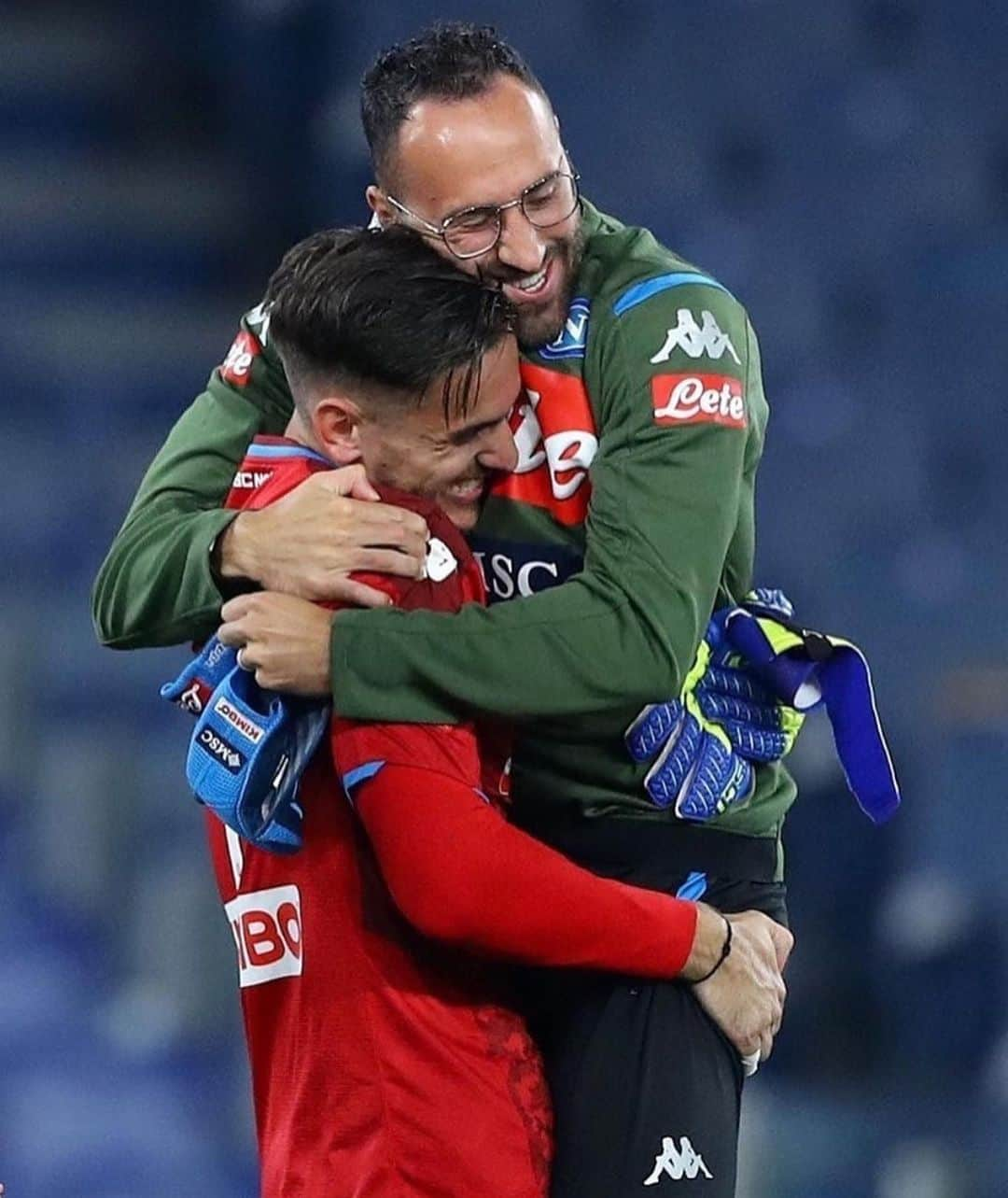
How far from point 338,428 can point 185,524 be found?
173 millimetres

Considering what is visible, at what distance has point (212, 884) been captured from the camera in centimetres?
329

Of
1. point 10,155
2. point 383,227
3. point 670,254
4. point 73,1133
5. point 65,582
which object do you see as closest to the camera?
point 383,227

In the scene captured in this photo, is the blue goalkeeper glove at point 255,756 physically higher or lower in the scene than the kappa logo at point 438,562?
lower

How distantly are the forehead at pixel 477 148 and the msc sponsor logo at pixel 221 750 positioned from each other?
426 millimetres

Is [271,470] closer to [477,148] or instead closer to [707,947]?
[477,148]

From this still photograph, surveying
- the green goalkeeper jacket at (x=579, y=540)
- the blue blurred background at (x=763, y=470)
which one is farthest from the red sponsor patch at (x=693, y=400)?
the blue blurred background at (x=763, y=470)

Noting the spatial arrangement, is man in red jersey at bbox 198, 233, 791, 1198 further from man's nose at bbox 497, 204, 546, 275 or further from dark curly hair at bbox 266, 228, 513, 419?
man's nose at bbox 497, 204, 546, 275

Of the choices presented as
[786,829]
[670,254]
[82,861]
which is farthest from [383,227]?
[82,861]

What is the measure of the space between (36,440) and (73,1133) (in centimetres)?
126

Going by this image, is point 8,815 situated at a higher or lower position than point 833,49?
lower

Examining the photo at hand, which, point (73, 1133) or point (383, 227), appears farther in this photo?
point (73, 1133)

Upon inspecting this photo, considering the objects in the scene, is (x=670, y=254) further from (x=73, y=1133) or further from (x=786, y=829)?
(x=73, y=1133)

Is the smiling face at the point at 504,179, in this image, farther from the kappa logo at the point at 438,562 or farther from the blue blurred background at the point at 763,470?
the blue blurred background at the point at 763,470

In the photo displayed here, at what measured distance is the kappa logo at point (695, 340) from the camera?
4.84 ft
